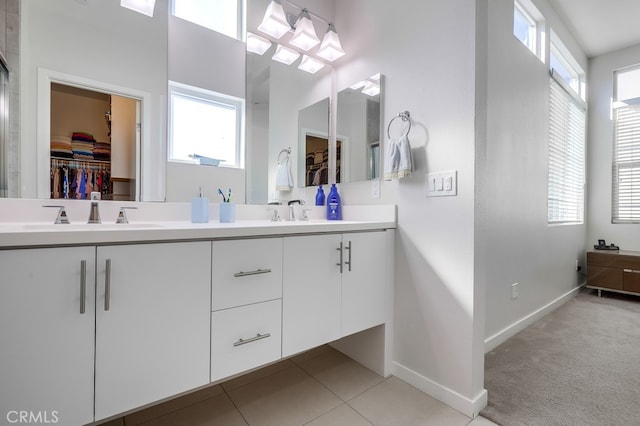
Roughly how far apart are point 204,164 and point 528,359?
7.87ft

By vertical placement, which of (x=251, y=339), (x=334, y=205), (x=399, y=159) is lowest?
(x=251, y=339)

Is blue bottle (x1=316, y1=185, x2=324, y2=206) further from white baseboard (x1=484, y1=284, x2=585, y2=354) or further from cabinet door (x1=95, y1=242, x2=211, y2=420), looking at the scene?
white baseboard (x1=484, y1=284, x2=585, y2=354)

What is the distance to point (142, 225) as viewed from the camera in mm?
1287

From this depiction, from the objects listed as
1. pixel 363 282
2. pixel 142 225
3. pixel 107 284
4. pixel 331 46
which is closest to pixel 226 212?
pixel 142 225

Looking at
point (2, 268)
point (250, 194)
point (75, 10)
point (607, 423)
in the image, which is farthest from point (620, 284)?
point (75, 10)

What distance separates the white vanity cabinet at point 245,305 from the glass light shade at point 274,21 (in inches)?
59.6

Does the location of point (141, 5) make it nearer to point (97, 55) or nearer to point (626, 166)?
point (97, 55)

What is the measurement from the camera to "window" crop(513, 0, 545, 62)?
245 cm

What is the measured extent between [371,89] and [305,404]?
6.17 ft

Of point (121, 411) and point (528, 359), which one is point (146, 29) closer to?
point (121, 411)

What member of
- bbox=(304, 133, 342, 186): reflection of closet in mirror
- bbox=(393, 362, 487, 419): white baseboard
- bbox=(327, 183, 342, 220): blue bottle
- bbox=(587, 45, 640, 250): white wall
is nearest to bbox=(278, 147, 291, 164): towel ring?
bbox=(304, 133, 342, 186): reflection of closet in mirror

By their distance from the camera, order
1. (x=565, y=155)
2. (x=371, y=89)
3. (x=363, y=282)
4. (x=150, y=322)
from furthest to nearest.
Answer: (x=565, y=155) → (x=371, y=89) → (x=363, y=282) → (x=150, y=322)

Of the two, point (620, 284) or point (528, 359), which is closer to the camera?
point (528, 359)

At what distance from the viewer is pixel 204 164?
1.70 meters
